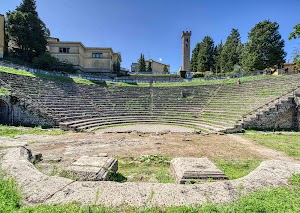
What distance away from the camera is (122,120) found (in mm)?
19875

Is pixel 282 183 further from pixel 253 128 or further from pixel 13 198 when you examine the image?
pixel 253 128

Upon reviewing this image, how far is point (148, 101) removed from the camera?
25.7m

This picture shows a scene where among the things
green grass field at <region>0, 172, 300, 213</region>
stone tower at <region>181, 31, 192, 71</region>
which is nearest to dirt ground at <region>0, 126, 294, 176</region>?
green grass field at <region>0, 172, 300, 213</region>

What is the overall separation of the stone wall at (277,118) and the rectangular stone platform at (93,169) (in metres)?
14.1

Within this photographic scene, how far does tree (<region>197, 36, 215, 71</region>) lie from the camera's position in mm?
58219

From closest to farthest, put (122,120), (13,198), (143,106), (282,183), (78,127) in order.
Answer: (13,198) < (282,183) < (78,127) < (122,120) < (143,106)

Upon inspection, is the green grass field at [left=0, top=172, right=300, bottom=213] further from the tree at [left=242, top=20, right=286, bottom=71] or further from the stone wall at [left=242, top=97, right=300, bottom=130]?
the tree at [left=242, top=20, right=286, bottom=71]

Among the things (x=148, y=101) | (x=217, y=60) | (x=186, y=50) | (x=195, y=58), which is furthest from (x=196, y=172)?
(x=186, y=50)

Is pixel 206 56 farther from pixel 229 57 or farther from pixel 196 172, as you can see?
pixel 196 172

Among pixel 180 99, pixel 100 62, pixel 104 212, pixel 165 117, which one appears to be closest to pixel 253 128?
pixel 165 117

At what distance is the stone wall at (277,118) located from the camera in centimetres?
1603

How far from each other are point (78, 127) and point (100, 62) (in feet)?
101

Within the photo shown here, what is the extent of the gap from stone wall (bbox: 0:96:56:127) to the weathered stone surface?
12433 millimetres

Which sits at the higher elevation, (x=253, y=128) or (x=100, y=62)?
(x=100, y=62)
